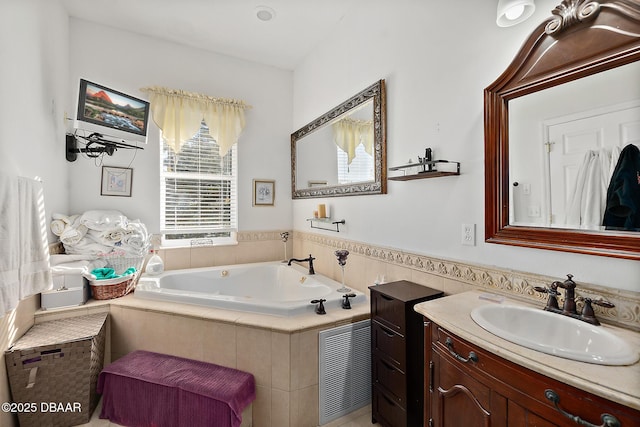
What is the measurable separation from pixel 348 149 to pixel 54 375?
2597mm

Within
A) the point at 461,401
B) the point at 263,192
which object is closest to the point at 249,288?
the point at 263,192

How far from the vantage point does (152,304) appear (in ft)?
7.26

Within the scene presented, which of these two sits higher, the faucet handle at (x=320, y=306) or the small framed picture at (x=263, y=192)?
the small framed picture at (x=263, y=192)

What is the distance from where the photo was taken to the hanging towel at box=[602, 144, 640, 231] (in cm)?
98

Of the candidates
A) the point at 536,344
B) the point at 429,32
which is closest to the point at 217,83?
the point at 429,32

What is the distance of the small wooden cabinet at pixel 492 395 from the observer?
0.72 m

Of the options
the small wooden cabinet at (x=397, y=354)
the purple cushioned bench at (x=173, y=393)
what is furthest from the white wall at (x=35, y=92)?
the small wooden cabinet at (x=397, y=354)

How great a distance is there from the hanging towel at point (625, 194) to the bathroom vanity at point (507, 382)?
0.38 meters

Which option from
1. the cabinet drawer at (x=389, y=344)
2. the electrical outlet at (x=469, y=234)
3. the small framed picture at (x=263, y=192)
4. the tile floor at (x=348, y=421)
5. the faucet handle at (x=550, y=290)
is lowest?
the tile floor at (x=348, y=421)

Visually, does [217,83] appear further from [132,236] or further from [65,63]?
[132,236]

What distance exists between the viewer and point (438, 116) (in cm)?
175

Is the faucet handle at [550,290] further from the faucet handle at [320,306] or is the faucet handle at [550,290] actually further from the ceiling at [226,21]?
the ceiling at [226,21]

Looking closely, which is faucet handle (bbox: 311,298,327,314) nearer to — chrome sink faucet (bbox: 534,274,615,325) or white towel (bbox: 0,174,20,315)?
chrome sink faucet (bbox: 534,274,615,325)

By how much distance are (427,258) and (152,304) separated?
2.06 metres
